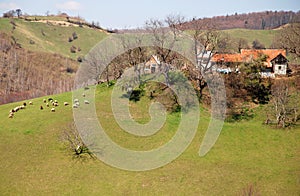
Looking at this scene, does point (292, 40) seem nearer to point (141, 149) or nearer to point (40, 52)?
point (141, 149)

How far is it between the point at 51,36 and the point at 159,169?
459ft

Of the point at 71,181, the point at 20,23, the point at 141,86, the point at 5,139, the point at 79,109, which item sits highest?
the point at 20,23

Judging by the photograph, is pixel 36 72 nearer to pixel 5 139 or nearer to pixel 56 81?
pixel 56 81

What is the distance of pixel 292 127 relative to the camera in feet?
128

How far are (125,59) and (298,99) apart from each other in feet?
89.1

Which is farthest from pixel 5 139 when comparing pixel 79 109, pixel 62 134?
pixel 79 109

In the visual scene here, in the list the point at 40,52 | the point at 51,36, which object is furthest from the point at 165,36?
the point at 51,36

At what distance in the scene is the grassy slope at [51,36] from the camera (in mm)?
139750

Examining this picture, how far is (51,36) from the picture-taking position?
511ft

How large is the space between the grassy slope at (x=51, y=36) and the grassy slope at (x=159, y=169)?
356 feet

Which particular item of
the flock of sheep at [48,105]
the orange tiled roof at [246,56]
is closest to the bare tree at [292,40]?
the orange tiled roof at [246,56]

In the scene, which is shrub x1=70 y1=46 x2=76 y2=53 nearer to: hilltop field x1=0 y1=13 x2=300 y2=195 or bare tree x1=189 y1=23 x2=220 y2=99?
hilltop field x1=0 y1=13 x2=300 y2=195

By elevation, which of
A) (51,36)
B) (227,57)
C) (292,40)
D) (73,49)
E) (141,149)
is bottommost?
(141,149)

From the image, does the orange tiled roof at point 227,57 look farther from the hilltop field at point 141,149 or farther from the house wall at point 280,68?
the hilltop field at point 141,149
